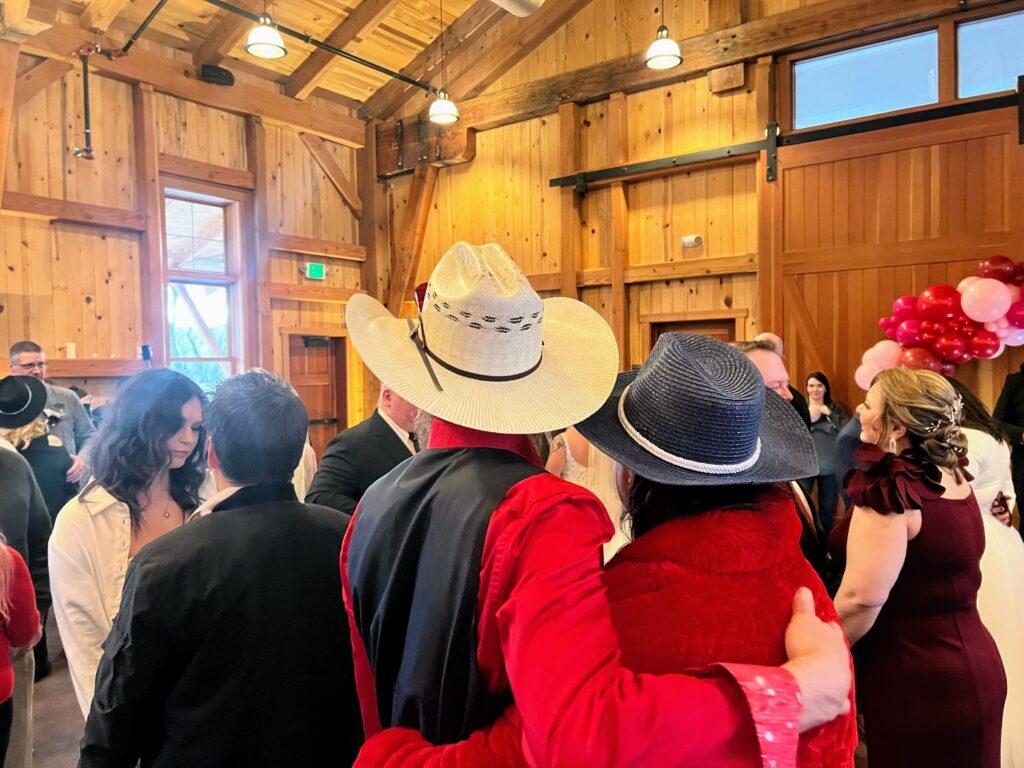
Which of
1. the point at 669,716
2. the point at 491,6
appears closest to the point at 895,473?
the point at 669,716

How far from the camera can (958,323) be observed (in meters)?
5.03

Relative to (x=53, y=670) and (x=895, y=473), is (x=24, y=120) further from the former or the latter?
(x=895, y=473)

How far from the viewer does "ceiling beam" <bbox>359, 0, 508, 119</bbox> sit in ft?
26.7

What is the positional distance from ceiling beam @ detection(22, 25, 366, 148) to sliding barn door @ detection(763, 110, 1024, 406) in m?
5.11

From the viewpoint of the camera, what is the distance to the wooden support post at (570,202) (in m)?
7.62

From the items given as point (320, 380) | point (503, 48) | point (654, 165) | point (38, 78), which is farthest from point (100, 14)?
point (654, 165)

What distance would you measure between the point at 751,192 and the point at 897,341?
2.06m

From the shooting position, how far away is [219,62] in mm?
7516

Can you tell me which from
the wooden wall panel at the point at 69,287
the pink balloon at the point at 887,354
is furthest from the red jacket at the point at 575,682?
the wooden wall panel at the point at 69,287

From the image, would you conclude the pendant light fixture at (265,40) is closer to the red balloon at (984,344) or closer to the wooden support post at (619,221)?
the wooden support post at (619,221)

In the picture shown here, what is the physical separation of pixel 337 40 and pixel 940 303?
6.26 meters

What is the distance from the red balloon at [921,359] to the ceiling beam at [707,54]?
8.96 ft

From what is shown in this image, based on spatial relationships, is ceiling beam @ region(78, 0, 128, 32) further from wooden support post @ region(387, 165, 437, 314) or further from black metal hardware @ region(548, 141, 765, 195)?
black metal hardware @ region(548, 141, 765, 195)

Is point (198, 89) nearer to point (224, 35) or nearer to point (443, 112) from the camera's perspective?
point (224, 35)
